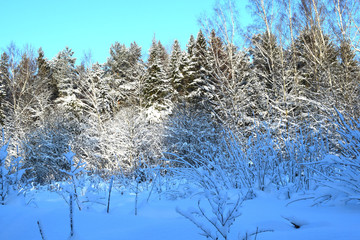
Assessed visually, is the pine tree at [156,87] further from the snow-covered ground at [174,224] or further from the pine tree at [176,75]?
the snow-covered ground at [174,224]

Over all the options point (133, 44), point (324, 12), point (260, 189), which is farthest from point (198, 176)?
point (133, 44)

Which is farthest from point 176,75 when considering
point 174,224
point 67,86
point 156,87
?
point 174,224

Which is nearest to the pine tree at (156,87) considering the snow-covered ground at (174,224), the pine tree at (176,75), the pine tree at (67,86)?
the pine tree at (176,75)

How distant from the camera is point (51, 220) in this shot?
5.39 feet

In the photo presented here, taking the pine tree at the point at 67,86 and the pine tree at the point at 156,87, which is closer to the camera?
the pine tree at the point at 156,87

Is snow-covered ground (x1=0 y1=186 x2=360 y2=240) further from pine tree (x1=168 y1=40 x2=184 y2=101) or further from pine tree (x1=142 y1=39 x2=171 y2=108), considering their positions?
pine tree (x1=168 y1=40 x2=184 y2=101)

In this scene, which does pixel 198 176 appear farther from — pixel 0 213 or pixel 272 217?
pixel 0 213

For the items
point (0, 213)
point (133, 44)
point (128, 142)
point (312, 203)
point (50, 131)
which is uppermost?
point (133, 44)

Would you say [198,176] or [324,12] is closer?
[198,176]

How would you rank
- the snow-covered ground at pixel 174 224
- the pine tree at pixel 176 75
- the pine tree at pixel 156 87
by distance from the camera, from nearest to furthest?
the snow-covered ground at pixel 174 224
the pine tree at pixel 156 87
the pine tree at pixel 176 75

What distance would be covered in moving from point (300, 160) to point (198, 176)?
1259 millimetres

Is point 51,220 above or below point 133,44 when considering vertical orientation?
below

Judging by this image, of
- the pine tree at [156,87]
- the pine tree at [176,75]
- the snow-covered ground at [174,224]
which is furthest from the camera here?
the pine tree at [176,75]

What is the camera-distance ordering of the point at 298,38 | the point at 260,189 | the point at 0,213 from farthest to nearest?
the point at 298,38 → the point at 260,189 → the point at 0,213
